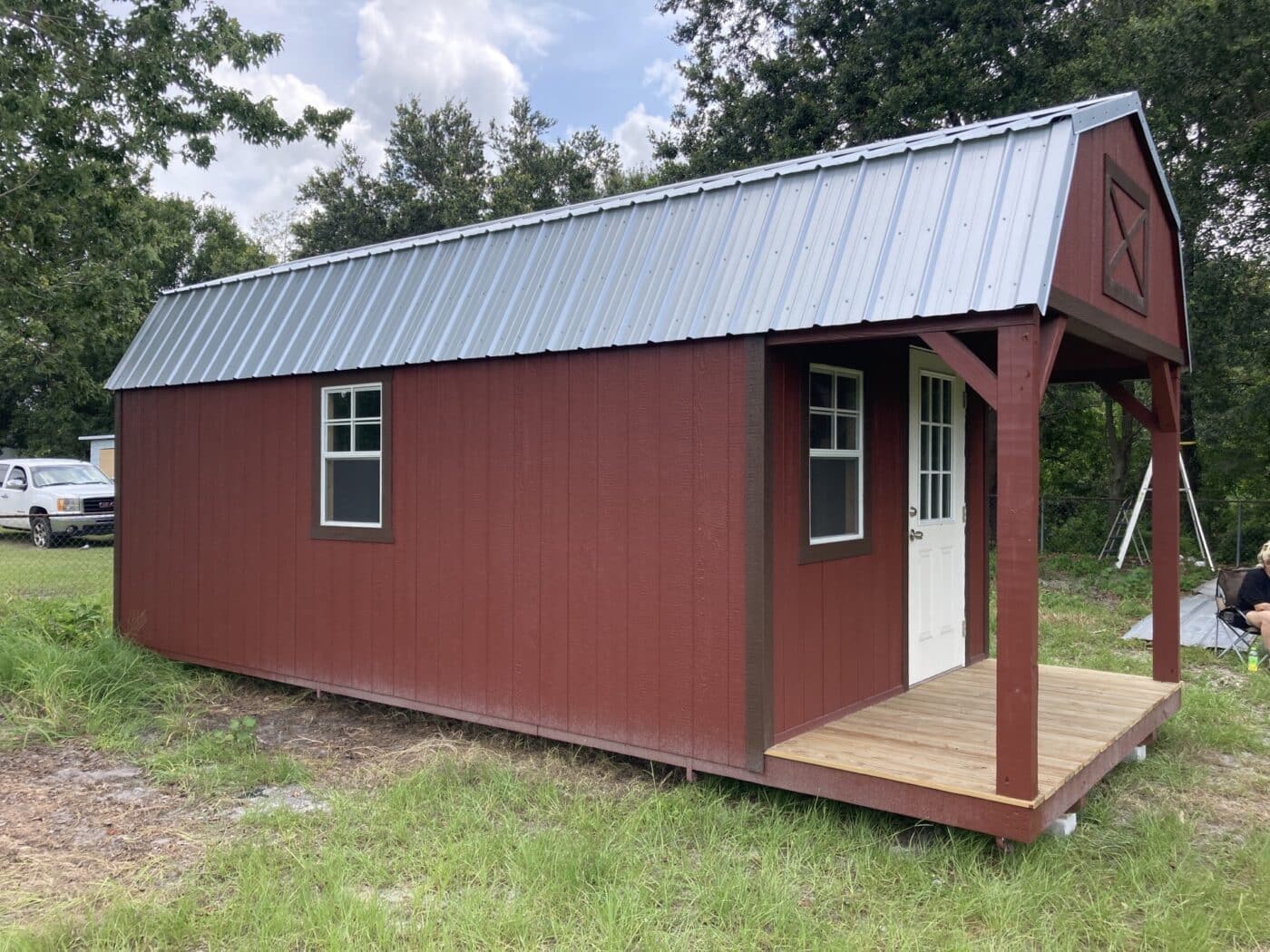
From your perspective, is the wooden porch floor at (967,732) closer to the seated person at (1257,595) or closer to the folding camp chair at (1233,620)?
the seated person at (1257,595)

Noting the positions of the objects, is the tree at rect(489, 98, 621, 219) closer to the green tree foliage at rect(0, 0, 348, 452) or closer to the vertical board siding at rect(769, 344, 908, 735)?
the green tree foliage at rect(0, 0, 348, 452)

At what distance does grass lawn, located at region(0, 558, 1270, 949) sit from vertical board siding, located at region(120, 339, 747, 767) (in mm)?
401

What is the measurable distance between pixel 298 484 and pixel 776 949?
423 centimetres

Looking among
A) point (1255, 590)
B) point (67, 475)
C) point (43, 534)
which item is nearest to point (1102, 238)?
point (1255, 590)

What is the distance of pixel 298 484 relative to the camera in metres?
5.90

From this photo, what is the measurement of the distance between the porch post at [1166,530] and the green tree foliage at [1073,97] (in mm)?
6681

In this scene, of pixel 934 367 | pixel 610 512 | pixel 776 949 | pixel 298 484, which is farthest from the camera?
pixel 298 484

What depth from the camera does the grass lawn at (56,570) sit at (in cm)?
915

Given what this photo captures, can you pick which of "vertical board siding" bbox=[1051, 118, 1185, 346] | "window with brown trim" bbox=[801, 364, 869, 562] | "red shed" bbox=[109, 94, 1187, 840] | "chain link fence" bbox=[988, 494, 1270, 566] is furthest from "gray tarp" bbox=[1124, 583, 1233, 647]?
"window with brown trim" bbox=[801, 364, 869, 562]

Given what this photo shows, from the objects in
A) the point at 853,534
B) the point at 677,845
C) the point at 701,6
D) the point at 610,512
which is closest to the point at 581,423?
the point at 610,512

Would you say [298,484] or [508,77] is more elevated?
[508,77]

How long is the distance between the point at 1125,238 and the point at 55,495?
14956 mm

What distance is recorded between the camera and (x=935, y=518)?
5477 millimetres

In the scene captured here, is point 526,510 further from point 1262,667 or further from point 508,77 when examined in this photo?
point 508,77
